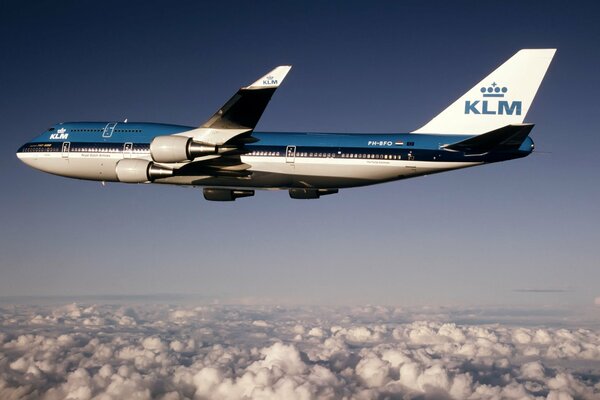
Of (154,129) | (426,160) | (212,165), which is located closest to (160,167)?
(212,165)

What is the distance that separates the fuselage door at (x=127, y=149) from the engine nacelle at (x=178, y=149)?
25.6ft

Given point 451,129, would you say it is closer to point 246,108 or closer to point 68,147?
point 246,108

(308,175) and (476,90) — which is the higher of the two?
(476,90)

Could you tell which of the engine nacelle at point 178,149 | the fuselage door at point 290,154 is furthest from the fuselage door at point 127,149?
the fuselage door at point 290,154

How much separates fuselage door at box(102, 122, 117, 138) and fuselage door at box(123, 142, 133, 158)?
2092 mm

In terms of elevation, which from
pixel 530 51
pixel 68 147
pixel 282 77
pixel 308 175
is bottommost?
pixel 308 175

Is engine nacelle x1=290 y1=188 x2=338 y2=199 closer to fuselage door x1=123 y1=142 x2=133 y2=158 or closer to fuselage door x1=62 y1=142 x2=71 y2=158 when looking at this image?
fuselage door x1=123 y1=142 x2=133 y2=158

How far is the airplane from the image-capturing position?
108 feet

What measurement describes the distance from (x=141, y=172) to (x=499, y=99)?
25.1 metres

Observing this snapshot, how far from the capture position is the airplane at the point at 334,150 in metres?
33.0

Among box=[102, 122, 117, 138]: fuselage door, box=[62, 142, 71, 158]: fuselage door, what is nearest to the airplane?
box=[102, 122, 117, 138]: fuselage door

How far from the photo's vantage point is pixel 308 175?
35938 millimetres

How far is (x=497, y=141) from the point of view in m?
30.8

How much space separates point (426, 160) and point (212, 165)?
1475cm
